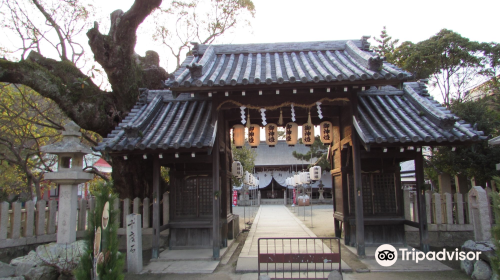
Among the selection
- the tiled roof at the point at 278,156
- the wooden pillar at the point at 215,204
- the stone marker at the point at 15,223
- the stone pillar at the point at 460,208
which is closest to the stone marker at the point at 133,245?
the wooden pillar at the point at 215,204

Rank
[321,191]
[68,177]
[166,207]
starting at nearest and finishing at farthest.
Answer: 1. [68,177]
2. [166,207]
3. [321,191]

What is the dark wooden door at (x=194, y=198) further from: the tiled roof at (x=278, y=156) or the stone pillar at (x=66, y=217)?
the tiled roof at (x=278, y=156)

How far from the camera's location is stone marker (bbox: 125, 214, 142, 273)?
731 centimetres

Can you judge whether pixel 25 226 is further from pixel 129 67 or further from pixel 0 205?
pixel 129 67

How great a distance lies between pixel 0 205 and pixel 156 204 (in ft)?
12.3

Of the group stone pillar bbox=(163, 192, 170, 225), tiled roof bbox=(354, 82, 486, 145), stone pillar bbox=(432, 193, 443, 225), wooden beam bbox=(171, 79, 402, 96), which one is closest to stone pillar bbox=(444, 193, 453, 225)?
Answer: stone pillar bbox=(432, 193, 443, 225)

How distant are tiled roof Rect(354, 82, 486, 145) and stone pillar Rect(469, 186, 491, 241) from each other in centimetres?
157

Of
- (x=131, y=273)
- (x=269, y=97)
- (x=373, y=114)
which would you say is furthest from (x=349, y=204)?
(x=131, y=273)

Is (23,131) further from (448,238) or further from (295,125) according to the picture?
(448,238)

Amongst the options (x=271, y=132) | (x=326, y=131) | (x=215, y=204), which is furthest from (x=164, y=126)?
(x=326, y=131)

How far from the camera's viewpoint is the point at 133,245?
7.42 m

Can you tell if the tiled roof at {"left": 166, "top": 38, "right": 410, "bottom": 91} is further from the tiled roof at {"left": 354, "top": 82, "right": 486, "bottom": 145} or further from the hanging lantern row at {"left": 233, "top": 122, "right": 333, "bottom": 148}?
the hanging lantern row at {"left": 233, "top": 122, "right": 333, "bottom": 148}

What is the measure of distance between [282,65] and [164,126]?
4001 mm

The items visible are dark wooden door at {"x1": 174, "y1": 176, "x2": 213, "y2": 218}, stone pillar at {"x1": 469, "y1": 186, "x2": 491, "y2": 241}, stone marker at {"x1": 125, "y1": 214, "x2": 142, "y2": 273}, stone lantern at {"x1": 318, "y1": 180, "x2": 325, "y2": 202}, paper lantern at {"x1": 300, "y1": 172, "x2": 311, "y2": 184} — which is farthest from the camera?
stone lantern at {"x1": 318, "y1": 180, "x2": 325, "y2": 202}
